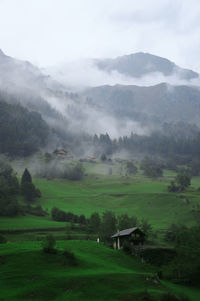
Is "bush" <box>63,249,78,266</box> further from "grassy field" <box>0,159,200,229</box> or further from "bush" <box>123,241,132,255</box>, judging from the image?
"grassy field" <box>0,159,200,229</box>

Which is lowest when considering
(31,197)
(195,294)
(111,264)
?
(195,294)

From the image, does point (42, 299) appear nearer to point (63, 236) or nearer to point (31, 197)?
point (63, 236)

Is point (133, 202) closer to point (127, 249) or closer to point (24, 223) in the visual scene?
point (24, 223)

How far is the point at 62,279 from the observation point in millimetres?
41531

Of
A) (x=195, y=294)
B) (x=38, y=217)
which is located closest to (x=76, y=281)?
(x=195, y=294)

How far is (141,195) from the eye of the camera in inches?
6865

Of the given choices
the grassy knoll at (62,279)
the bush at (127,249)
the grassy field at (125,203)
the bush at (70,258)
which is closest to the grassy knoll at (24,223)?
the grassy field at (125,203)

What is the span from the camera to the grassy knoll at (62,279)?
3722cm

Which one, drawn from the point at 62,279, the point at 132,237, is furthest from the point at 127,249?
the point at 62,279

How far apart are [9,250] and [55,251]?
311 inches

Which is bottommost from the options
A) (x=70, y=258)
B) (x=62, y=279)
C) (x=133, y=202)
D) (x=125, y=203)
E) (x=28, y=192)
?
(x=62, y=279)

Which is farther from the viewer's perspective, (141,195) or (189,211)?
(141,195)

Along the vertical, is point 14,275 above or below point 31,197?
below

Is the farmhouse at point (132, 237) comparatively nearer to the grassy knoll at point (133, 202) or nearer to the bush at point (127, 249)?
the bush at point (127, 249)
